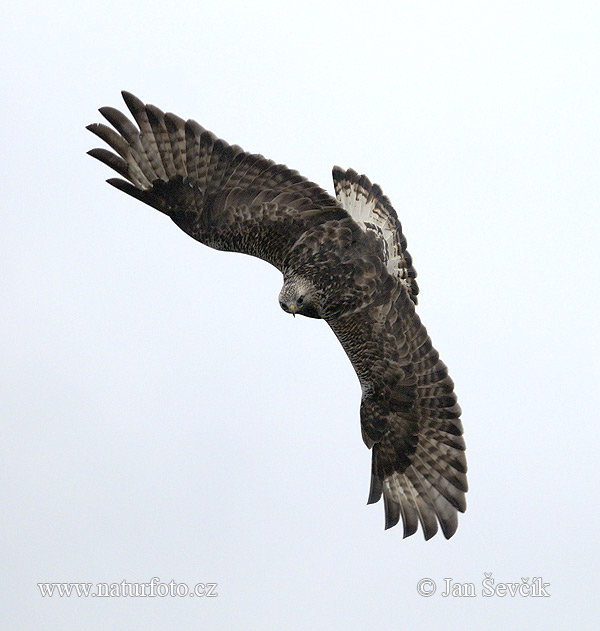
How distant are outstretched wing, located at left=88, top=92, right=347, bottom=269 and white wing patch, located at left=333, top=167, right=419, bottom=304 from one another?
136cm

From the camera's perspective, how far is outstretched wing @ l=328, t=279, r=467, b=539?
44.5 feet

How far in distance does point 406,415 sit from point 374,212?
108 inches

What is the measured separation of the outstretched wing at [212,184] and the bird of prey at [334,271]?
0.04 ft

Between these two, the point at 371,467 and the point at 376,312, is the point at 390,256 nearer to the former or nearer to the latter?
the point at 376,312

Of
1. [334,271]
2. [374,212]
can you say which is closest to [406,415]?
[334,271]

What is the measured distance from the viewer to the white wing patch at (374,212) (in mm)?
14906

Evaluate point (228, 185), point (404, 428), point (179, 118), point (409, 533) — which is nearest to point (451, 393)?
point (404, 428)

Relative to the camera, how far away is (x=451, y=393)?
13.7 metres

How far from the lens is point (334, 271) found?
44.8ft

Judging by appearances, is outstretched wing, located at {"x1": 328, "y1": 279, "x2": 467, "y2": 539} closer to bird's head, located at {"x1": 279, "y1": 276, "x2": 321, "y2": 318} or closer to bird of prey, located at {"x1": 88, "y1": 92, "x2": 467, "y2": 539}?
bird of prey, located at {"x1": 88, "y1": 92, "x2": 467, "y2": 539}

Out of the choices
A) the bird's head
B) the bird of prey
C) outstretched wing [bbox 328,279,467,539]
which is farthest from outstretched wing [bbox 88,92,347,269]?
outstretched wing [bbox 328,279,467,539]

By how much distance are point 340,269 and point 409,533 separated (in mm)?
3302

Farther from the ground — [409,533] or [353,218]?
[353,218]

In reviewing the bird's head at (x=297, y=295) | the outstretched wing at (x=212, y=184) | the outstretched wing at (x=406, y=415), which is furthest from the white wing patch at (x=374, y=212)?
the bird's head at (x=297, y=295)
